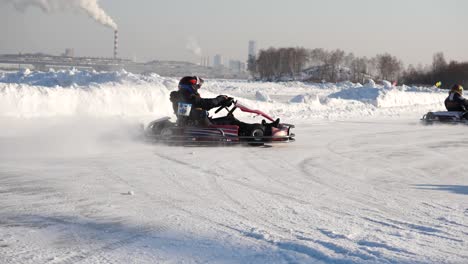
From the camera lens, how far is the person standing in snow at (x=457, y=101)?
2134cm

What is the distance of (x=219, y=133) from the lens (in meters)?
13.0

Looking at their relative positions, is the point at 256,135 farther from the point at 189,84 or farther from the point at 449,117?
the point at 449,117

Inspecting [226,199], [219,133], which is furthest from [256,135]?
[226,199]

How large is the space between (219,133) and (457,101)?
1231cm

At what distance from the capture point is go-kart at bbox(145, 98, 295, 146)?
42.2 feet

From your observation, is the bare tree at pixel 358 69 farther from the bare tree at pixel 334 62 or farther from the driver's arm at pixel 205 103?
the driver's arm at pixel 205 103

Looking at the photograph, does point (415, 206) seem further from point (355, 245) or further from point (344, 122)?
point (344, 122)

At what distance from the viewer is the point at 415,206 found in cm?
706

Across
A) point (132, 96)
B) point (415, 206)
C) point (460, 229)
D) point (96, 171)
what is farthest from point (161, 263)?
point (132, 96)

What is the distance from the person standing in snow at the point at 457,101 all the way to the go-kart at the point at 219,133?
34.8 feet

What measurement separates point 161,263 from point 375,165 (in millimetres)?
6961

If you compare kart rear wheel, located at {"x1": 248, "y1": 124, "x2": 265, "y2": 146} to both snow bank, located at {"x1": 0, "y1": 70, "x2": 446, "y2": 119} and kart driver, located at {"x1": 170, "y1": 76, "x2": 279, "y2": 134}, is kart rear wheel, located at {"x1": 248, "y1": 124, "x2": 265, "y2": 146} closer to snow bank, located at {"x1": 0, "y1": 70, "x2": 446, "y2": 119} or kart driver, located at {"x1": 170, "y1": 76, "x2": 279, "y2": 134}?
kart driver, located at {"x1": 170, "y1": 76, "x2": 279, "y2": 134}

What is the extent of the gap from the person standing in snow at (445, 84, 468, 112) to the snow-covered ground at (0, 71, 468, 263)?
5951 mm

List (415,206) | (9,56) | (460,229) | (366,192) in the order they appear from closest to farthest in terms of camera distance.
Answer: (460,229) → (415,206) → (366,192) → (9,56)
